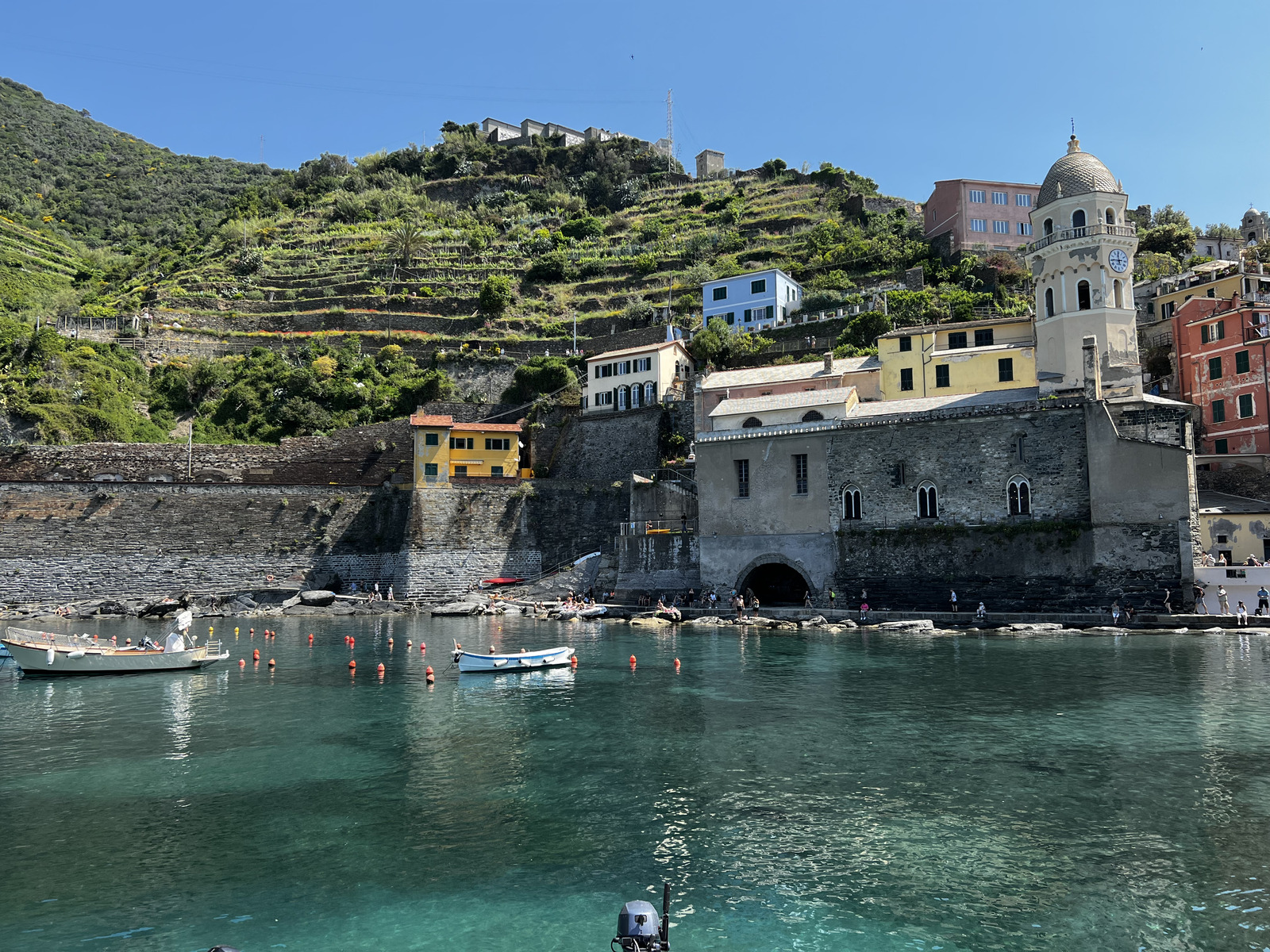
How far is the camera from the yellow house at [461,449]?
4531cm

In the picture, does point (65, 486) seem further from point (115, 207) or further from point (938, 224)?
point (115, 207)

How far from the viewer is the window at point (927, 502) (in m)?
33.5

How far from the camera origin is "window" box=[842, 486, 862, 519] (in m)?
34.9

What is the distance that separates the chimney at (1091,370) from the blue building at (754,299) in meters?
24.4

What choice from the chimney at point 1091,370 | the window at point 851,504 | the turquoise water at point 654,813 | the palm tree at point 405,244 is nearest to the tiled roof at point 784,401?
the window at point 851,504

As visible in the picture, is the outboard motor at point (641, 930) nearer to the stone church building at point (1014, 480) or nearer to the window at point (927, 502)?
the stone church building at point (1014, 480)

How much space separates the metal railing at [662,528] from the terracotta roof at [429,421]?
11295 millimetres

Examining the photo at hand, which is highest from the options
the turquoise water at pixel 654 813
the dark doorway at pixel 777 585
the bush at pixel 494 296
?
the bush at pixel 494 296

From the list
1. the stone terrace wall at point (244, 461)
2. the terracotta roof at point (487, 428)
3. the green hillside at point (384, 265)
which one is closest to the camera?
the stone terrace wall at point (244, 461)

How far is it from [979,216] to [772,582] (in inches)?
1420

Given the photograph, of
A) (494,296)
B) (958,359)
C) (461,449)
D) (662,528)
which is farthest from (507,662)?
(494,296)

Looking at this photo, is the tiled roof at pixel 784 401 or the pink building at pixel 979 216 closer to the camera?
the tiled roof at pixel 784 401

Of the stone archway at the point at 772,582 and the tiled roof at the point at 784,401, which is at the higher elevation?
the tiled roof at the point at 784,401

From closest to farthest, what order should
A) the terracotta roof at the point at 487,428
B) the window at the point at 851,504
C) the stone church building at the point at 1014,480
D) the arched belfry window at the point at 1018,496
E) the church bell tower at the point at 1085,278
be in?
the stone church building at the point at 1014,480, the arched belfry window at the point at 1018,496, the church bell tower at the point at 1085,278, the window at the point at 851,504, the terracotta roof at the point at 487,428
